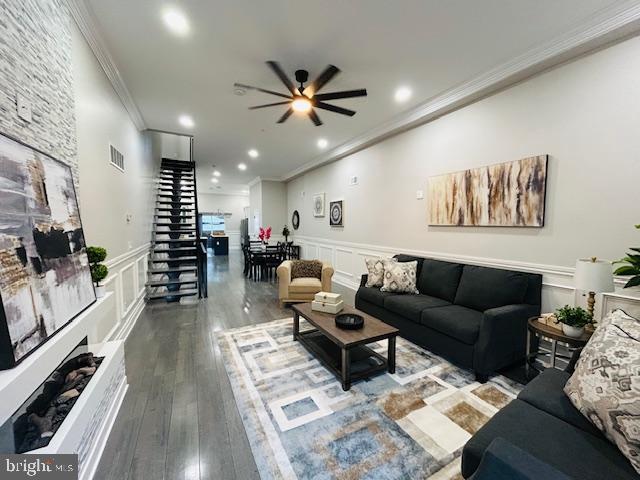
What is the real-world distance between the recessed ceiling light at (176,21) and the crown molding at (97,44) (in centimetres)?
58

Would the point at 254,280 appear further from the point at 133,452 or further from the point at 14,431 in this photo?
the point at 14,431

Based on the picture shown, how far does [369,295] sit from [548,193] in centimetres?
227

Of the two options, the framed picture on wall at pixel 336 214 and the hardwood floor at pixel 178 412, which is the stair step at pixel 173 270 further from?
the framed picture on wall at pixel 336 214

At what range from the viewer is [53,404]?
147 cm

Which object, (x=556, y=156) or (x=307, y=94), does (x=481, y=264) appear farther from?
(x=307, y=94)

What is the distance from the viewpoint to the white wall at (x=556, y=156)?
231 cm

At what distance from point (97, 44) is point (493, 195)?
444 centimetres

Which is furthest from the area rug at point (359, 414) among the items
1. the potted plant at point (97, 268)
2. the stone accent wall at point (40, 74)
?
the stone accent wall at point (40, 74)

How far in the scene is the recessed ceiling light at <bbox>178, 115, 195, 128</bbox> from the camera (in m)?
4.50

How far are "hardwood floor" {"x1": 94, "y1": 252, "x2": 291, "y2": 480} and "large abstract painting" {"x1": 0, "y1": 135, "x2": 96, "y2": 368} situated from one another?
2.95 ft

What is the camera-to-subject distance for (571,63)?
2.58 metres


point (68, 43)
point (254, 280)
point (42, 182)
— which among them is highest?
point (68, 43)

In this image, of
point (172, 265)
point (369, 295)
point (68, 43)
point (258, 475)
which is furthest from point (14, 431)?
point (172, 265)

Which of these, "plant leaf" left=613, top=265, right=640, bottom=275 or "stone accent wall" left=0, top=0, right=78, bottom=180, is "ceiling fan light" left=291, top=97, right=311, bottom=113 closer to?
"stone accent wall" left=0, top=0, right=78, bottom=180
